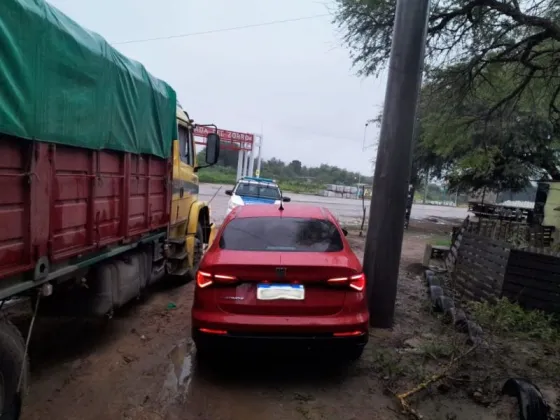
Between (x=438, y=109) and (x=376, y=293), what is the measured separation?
20.7 feet

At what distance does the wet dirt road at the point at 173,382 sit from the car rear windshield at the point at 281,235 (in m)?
1.14

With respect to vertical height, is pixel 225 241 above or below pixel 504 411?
above

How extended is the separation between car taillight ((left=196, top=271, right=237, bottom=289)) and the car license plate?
24 cm

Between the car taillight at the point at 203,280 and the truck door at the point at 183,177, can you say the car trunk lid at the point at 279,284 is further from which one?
the truck door at the point at 183,177

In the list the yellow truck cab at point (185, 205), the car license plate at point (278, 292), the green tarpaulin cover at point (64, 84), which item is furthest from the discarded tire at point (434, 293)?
the green tarpaulin cover at point (64, 84)

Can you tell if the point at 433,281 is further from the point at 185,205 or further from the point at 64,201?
the point at 64,201

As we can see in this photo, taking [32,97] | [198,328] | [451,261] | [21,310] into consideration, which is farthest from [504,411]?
[451,261]

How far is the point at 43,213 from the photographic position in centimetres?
284

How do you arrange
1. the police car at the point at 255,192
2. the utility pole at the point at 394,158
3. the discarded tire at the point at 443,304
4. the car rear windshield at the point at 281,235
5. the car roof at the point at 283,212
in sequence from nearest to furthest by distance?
1. the car rear windshield at the point at 281,235
2. the car roof at the point at 283,212
3. the utility pole at the point at 394,158
4. the discarded tire at the point at 443,304
5. the police car at the point at 255,192

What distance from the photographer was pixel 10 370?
8.55ft

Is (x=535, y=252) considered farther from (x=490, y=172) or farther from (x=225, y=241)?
(x=490, y=172)

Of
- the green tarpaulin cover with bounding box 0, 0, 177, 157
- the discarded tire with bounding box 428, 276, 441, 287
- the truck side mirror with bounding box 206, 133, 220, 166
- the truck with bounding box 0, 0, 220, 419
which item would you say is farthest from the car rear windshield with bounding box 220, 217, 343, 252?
the discarded tire with bounding box 428, 276, 441, 287

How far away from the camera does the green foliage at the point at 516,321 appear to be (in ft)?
16.6

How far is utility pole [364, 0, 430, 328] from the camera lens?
499 cm
